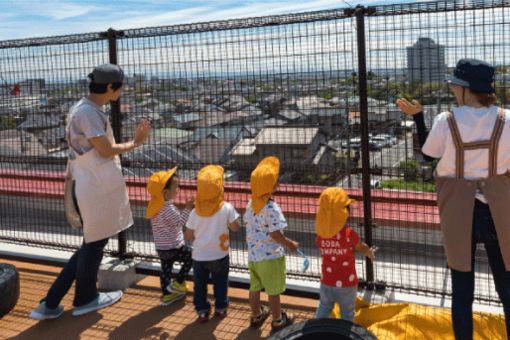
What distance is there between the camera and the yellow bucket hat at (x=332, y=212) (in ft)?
12.7

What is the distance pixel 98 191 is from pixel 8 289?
1.13 meters

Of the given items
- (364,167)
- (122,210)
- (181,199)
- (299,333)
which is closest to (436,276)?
(364,167)

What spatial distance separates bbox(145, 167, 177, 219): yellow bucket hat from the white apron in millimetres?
245

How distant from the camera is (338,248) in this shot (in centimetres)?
396

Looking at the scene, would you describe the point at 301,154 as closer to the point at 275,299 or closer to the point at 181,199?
the point at 275,299

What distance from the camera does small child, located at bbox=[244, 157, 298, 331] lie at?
4227 millimetres

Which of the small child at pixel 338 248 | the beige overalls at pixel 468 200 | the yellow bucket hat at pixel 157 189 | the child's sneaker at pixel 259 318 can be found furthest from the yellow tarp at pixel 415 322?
the yellow bucket hat at pixel 157 189

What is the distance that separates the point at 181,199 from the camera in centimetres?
734

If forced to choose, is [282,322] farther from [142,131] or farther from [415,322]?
[142,131]

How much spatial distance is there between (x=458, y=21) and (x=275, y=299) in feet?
7.93

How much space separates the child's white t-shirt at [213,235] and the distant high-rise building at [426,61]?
69.2 inches

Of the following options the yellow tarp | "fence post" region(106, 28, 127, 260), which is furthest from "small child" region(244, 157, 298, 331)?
"fence post" region(106, 28, 127, 260)

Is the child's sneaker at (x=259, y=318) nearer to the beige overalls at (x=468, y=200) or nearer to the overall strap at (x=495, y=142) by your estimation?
the beige overalls at (x=468, y=200)

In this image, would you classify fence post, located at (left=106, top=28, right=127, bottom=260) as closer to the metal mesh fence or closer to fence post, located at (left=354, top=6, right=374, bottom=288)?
the metal mesh fence
